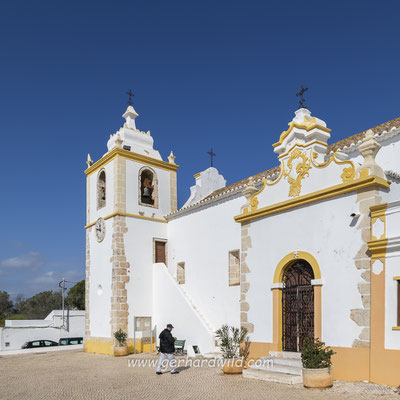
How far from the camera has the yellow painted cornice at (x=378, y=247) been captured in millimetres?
9609

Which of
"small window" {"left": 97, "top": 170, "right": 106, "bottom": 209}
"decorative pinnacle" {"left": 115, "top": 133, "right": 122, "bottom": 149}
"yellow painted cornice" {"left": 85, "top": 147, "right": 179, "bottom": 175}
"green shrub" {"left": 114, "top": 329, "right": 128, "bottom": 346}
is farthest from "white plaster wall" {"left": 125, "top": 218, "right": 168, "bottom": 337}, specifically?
"decorative pinnacle" {"left": 115, "top": 133, "right": 122, "bottom": 149}

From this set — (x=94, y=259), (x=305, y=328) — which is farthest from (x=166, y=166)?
(x=305, y=328)

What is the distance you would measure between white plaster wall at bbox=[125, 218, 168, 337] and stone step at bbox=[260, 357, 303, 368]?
8.78 m

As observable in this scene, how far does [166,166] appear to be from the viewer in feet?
73.1

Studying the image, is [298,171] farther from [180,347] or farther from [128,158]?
[128,158]

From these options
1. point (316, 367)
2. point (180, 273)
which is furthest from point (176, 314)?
point (316, 367)

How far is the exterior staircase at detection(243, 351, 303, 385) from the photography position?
10398mm

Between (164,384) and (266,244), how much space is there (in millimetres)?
4665

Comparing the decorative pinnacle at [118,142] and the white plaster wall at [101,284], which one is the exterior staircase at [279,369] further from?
the decorative pinnacle at [118,142]

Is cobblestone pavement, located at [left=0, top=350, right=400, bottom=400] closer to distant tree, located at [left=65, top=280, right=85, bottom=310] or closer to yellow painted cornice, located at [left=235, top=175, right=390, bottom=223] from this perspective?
yellow painted cornice, located at [left=235, top=175, right=390, bottom=223]

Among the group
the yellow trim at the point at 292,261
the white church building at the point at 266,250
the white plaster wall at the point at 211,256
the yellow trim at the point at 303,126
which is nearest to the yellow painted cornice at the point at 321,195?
the white church building at the point at 266,250

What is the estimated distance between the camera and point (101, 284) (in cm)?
2045

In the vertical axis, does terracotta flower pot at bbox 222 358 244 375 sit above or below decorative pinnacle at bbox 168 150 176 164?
below

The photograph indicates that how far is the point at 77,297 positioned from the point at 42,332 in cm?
2131
